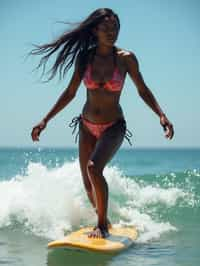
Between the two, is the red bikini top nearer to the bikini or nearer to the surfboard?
the bikini

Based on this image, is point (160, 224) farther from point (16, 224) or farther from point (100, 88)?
point (100, 88)

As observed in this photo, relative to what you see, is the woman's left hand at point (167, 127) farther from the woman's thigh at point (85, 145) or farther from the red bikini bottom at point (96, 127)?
the woman's thigh at point (85, 145)

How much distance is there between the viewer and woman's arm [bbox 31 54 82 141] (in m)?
6.06

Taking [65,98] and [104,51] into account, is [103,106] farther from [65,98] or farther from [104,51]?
[104,51]

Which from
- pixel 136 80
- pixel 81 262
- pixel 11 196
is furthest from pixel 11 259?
pixel 11 196

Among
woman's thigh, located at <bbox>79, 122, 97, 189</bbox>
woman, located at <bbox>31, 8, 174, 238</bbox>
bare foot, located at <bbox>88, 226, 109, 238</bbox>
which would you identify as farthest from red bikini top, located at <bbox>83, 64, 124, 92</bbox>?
bare foot, located at <bbox>88, 226, 109, 238</bbox>

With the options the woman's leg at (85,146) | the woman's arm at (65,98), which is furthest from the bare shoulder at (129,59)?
the woman's leg at (85,146)

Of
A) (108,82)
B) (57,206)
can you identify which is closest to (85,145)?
(108,82)

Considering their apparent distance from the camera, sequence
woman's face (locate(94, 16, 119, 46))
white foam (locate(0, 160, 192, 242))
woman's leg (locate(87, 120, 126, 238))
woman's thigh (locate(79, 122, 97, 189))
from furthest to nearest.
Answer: white foam (locate(0, 160, 192, 242)) → woman's thigh (locate(79, 122, 97, 189)) → woman's face (locate(94, 16, 119, 46)) → woman's leg (locate(87, 120, 126, 238))

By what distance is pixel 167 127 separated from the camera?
5758mm

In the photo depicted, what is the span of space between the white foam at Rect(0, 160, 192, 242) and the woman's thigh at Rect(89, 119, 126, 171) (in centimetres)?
126

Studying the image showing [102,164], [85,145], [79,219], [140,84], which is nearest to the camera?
[102,164]

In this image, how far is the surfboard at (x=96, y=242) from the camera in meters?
5.62

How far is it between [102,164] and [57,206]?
2.58m
